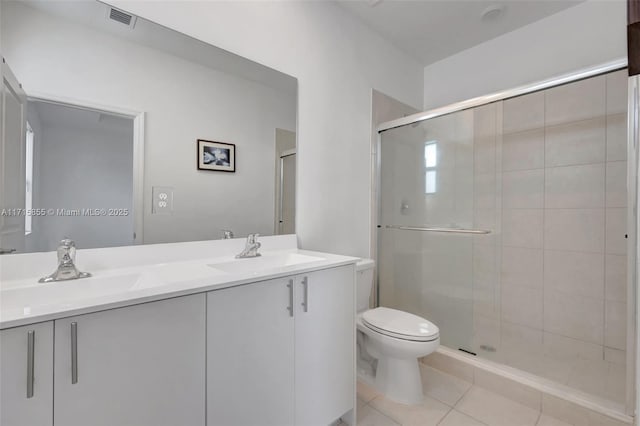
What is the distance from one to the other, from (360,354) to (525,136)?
6.76ft

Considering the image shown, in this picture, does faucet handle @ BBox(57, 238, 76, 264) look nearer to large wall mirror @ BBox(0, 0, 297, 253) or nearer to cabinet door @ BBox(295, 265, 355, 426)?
large wall mirror @ BBox(0, 0, 297, 253)

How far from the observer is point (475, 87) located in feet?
8.09

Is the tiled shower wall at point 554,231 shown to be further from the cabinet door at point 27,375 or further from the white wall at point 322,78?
the cabinet door at point 27,375

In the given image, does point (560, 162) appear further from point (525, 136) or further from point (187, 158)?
point (187, 158)

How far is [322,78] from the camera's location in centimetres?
192

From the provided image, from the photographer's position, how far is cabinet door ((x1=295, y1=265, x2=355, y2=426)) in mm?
1240

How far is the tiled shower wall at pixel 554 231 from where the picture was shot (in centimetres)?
190

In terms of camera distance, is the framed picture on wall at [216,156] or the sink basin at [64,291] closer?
the sink basin at [64,291]

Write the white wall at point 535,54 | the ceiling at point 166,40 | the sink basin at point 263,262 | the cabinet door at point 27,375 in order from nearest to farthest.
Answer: the cabinet door at point 27,375, the ceiling at point 166,40, the sink basin at point 263,262, the white wall at point 535,54

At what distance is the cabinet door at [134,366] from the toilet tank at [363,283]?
116 centimetres

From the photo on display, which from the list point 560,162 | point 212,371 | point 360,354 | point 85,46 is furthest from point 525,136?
point 85,46

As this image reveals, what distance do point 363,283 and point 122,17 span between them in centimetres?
186

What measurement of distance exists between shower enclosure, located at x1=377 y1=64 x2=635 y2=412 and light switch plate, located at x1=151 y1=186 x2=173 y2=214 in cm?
156

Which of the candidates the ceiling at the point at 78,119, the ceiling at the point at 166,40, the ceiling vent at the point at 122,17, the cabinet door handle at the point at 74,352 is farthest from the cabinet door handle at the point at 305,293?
the ceiling vent at the point at 122,17
